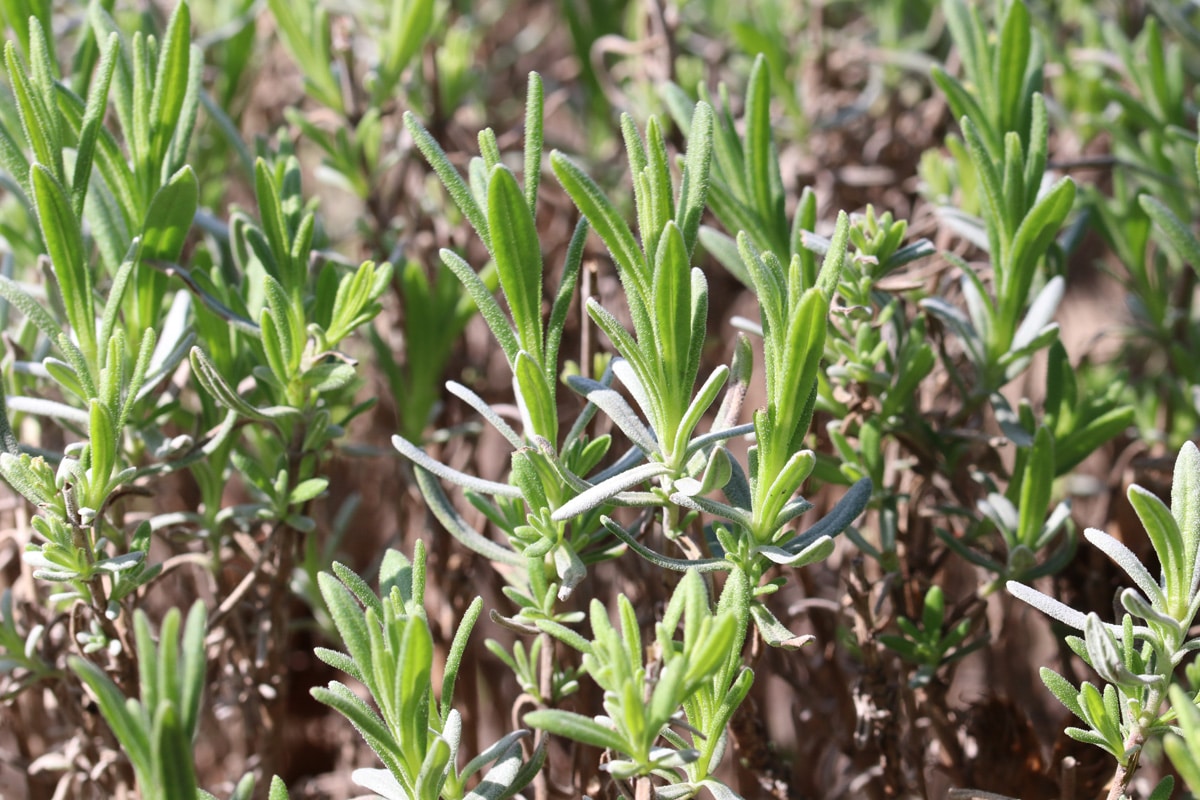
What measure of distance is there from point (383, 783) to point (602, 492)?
224 millimetres

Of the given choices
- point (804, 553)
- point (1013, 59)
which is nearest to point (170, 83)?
point (804, 553)

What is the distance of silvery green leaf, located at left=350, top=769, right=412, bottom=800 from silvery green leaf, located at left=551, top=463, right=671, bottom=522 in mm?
188

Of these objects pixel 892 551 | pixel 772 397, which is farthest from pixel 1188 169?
pixel 772 397

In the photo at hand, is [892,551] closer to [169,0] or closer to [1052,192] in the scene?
[1052,192]

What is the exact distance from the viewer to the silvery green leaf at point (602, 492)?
24.4 inches

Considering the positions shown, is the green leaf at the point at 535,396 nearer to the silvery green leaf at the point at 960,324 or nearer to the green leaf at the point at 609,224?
the green leaf at the point at 609,224

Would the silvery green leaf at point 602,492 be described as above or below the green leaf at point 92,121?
below

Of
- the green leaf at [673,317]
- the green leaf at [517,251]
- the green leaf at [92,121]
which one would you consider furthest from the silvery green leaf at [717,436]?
the green leaf at [92,121]

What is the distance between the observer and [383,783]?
2.09 feet

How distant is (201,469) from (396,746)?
0.34m

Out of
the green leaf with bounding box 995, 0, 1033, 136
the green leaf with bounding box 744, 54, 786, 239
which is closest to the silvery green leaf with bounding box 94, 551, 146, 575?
the green leaf with bounding box 744, 54, 786, 239

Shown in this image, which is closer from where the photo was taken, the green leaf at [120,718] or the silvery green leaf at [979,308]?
→ the green leaf at [120,718]

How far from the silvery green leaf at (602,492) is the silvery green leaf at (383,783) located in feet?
0.62

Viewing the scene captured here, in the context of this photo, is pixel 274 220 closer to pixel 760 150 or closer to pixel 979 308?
pixel 760 150
